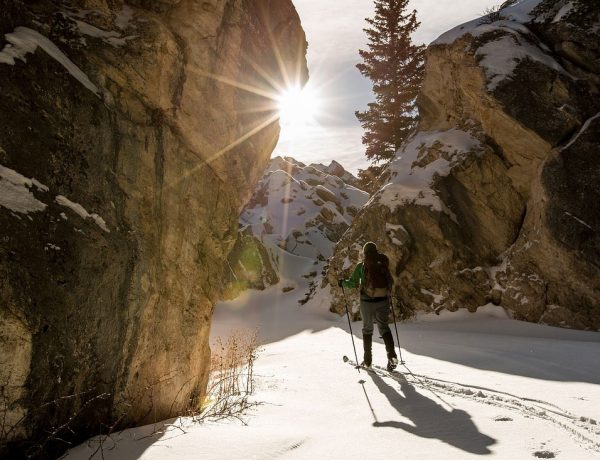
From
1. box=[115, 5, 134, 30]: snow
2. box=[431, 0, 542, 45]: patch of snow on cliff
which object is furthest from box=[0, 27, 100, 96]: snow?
box=[431, 0, 542, 45]: patch of snow on cliff

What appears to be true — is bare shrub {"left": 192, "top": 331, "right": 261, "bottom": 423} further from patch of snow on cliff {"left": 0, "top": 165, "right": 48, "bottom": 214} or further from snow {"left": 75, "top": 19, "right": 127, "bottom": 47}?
snow {"left": 75, "top": 19, "right": 127, "bottom": 47}

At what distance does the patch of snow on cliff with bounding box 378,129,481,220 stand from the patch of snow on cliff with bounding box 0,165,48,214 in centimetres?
1373

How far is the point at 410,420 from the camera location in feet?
11.8

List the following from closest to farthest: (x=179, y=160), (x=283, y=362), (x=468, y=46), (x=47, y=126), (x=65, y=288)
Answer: (x=65, y=288) < (x=47, y=126) < (x=179, y=160) < (x=283, y=362) < (x=468, y=46)

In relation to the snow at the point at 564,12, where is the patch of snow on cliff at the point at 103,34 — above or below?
below

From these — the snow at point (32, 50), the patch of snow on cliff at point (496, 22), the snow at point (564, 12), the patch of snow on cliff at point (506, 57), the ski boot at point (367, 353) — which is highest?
the patch of snow on cliff at point (496, 22)

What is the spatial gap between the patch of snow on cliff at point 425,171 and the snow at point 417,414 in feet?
27.8

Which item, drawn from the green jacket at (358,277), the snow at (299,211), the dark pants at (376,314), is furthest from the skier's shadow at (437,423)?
the snow at (299,211)

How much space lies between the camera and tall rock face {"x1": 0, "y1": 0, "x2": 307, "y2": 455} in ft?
11.5

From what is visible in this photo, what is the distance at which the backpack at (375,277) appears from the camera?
6629 mm

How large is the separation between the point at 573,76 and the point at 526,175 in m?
3.68

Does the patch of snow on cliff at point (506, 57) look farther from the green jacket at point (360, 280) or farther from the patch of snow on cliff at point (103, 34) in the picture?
the patch of snow on cliff at point (103, 34)

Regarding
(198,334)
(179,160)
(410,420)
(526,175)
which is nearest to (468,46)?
(526,175)

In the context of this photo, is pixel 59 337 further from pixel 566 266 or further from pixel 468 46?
pixel 468 46
